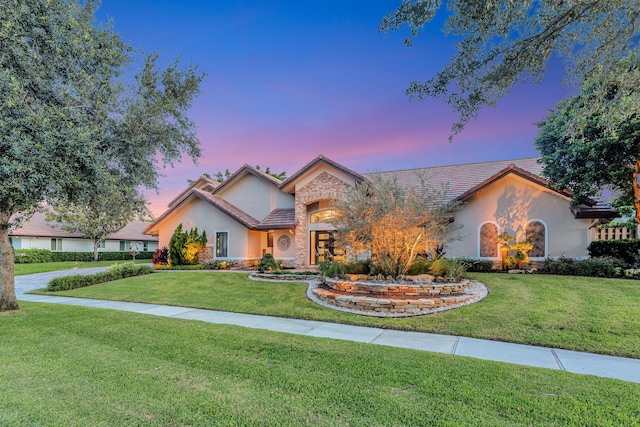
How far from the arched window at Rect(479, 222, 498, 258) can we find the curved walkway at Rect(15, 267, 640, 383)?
31.7 ft

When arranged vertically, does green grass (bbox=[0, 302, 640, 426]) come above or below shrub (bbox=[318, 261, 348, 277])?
below

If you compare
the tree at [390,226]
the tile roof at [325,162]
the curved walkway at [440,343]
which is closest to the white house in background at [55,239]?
the tile roof at [325,162]

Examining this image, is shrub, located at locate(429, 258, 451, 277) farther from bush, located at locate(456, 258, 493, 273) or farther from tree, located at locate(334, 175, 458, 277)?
bush, located at locate(456, 258, 493, 273)

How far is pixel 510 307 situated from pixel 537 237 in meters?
7.65

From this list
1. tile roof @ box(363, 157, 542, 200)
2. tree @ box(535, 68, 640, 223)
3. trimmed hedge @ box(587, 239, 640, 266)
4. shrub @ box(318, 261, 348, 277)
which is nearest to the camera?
tree @ box(535, 68, 640, 223)

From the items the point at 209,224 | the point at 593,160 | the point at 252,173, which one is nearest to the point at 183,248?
the point at 209,224

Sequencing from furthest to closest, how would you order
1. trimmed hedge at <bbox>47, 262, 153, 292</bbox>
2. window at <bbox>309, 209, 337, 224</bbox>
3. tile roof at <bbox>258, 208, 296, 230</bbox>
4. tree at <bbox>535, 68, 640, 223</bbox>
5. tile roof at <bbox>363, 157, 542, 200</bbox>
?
tile roof at <bbox>258, 208, 296, 230</bbox> → window at <bbox>309, 209, 337, 224</bbox> → tile roof at <bbox>363, 157, 542, 200</bbox> → trimmed hedge at <bbox>47, 262, 153, 292</bbox> → tree at <bbox>535, 68, 640, 223</bbox>

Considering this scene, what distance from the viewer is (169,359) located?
512cm

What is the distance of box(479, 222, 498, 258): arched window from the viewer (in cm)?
1508

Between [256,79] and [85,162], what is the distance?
9.42m

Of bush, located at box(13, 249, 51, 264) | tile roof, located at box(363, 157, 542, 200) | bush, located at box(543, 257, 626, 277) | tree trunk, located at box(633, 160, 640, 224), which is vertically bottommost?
bush, located at box(13, 249, 51, 264)

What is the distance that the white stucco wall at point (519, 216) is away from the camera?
45.5 feet

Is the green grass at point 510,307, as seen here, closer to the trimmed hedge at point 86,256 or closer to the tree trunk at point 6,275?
the tree trunk at point 6,275

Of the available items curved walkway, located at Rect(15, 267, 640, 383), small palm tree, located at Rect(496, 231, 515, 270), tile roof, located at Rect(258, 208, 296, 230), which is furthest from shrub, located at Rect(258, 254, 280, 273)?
small palm tree, located at Rect(496, 231, 515, 270)
